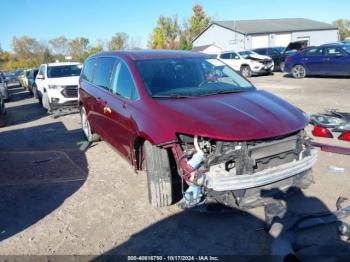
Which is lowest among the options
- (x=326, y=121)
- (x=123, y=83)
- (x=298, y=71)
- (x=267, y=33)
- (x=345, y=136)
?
(x=345, y=136)

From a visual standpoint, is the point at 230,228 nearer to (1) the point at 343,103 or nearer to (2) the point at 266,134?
(2) the point at 266,134

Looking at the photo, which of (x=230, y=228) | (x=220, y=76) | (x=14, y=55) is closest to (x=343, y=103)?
(x=220, y=76)

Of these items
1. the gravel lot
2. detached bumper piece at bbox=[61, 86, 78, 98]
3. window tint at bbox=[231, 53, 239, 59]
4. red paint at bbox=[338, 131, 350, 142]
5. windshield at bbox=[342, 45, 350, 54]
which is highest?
windshield at bbox=[342, 45, 350, 54]

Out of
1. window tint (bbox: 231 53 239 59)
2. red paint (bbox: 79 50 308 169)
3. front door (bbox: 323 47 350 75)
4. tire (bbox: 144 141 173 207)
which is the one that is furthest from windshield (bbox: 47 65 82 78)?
window tint (bbox: 231 53 239 59)

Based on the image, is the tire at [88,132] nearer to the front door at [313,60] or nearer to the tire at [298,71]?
the front door at [313,60]

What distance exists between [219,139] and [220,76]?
1.86 meters

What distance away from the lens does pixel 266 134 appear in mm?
3762

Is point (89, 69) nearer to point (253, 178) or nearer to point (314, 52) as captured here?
point (253, 178)

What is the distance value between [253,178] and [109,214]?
179cm

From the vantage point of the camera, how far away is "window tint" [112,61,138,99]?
483 centimetres

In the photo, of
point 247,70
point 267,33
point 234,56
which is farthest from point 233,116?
point 267,33

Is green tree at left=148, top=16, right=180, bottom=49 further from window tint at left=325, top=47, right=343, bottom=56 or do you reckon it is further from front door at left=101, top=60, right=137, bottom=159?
front door at left=101, top=60, right=137, bottom=159

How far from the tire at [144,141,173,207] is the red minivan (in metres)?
0.01

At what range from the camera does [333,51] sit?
16.8 m
